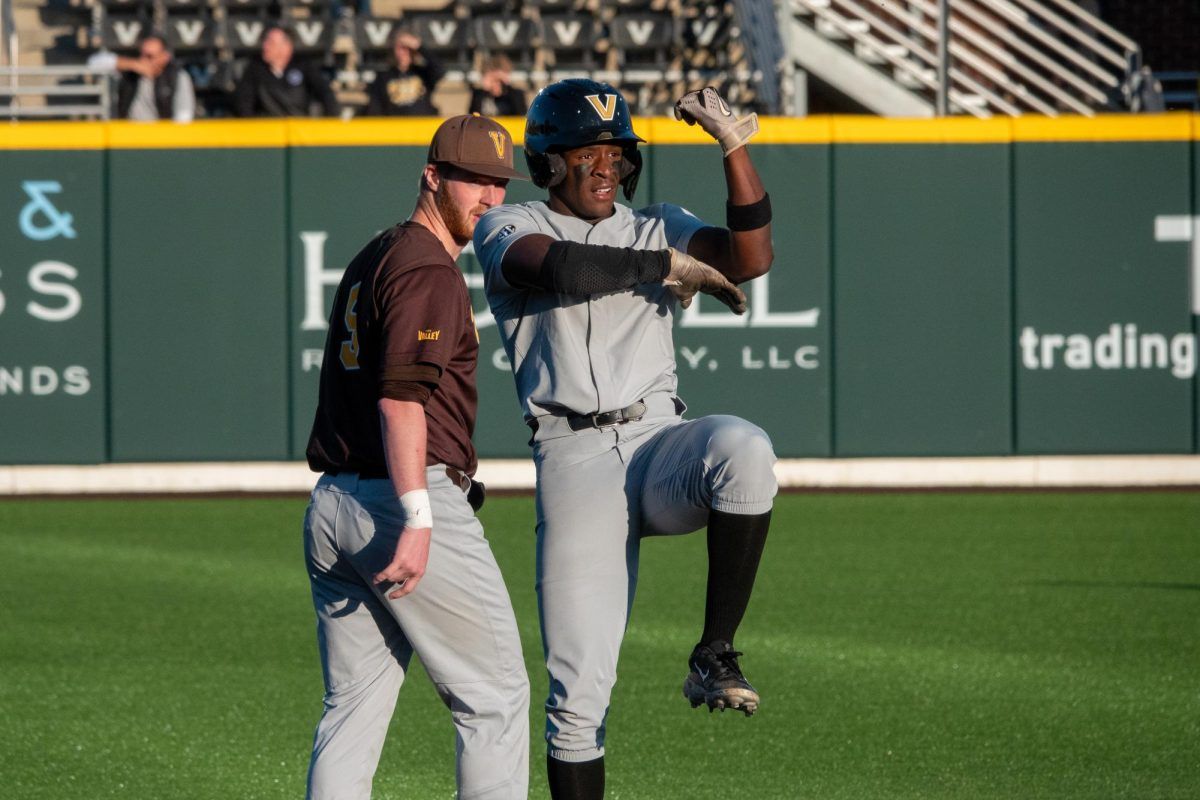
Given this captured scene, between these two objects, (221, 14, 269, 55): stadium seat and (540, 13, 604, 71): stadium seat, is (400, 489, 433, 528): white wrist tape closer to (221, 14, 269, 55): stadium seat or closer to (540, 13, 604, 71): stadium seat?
(540, 13, 604, 71): stadium seat

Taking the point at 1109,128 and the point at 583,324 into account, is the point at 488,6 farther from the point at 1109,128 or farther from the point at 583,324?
the point at 583,324

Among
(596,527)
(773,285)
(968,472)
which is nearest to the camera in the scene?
(596,527)

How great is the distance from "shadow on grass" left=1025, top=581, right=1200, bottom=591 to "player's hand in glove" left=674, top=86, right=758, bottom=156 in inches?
242

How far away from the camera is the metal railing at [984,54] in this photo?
16625mm

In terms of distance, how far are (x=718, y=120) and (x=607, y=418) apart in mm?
855

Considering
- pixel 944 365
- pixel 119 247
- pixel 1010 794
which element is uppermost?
pixel 119 247

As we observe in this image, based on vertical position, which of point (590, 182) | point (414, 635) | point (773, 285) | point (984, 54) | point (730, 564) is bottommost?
point (414, 635)

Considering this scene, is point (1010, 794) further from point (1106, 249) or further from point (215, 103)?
point (215, 103)

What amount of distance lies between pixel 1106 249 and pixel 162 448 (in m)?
7.99

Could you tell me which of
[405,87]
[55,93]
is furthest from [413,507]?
[55,93]

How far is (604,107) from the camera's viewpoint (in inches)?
188

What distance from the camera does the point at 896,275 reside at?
48.6 feet

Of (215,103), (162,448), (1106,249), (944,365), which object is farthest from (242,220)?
(1106,249)

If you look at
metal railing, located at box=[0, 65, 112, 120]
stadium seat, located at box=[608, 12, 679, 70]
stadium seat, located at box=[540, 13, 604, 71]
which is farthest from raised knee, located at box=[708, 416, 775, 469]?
stadium seat, located at box=[540, 13, 604, 71]
